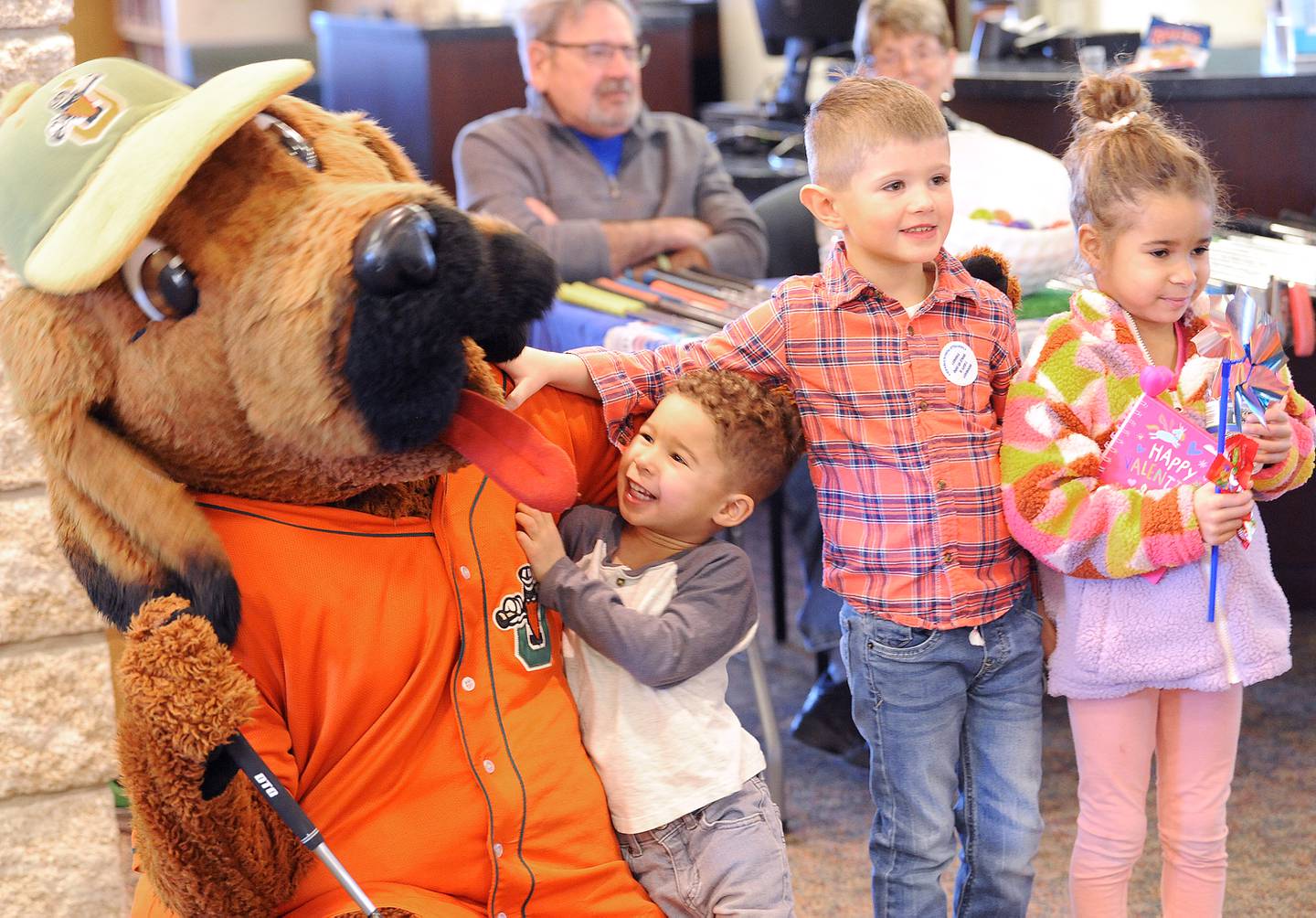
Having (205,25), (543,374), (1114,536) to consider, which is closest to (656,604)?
(543,374)

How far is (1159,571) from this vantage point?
1.58m

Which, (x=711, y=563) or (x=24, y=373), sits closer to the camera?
(x=24, y=373)

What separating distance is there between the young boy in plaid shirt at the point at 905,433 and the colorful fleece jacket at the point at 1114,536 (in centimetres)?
4

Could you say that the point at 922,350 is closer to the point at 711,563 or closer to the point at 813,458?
the point at 813,458

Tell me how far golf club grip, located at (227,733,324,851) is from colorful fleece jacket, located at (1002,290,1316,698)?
790mm

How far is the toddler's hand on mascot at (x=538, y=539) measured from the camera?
54.1 inches

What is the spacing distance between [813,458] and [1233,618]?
0.50m

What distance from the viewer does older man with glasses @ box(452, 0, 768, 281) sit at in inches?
110

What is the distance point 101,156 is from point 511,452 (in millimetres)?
393

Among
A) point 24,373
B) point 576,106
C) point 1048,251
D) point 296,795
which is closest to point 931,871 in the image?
point 296,795

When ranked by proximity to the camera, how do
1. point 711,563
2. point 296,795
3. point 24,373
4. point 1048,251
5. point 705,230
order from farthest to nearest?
point 705,230
point 1048,251
point 711,563
point 296,795
point 24,373

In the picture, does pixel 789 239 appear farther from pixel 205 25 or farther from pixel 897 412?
pixel 205 25

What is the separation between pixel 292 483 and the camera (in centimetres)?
122

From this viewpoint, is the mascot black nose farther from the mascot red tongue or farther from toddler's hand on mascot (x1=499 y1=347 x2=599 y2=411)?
toddler's hand on mascot (x1=499 y1=347 x2=599 y2=411)
